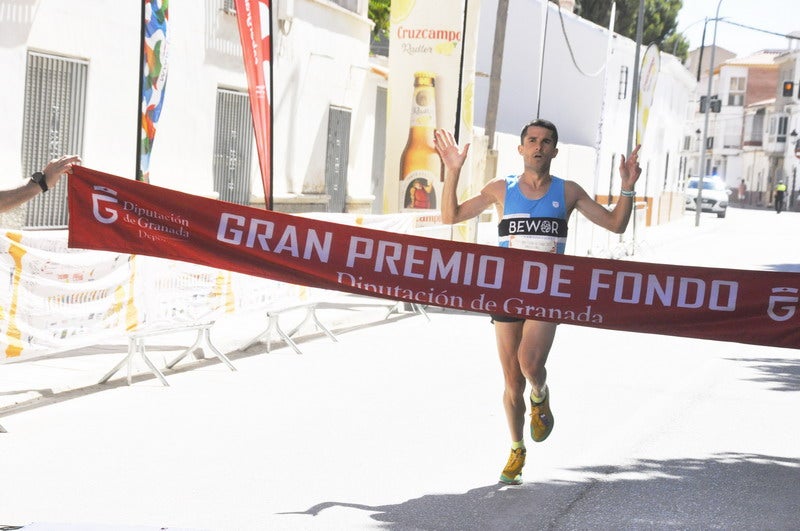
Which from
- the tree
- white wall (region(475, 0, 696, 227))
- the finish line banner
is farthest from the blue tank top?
the tree

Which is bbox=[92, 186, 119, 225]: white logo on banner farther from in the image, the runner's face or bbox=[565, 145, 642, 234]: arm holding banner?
bbox=[565, 145, 642, 234]: arm holding banner

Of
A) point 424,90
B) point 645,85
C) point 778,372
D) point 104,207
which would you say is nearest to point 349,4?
point 424,90

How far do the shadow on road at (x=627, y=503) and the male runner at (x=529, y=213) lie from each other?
1.33 feet

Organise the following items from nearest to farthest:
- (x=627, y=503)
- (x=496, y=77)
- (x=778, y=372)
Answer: (x=627, y=503) < (x=778, y=372) < (x=496, y=77)

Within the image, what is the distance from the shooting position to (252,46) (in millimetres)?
14586

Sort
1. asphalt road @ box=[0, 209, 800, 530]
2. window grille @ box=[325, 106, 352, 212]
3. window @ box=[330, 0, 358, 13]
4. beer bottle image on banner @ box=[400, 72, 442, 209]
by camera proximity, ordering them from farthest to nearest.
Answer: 1. window grille @ box=[325, 106, 352, 212]
2. window @ box=[330, 0, 358, 13]
3. beer bottle image on banner @ box=[400, 72, 442, 209]
4. asphalt road @ box=[0, 209, 800, 530]

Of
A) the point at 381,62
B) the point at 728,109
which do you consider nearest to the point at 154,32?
the point at 381,62

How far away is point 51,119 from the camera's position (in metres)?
15.4

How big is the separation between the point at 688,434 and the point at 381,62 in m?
24.7

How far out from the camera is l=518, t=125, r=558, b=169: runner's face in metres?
7.35

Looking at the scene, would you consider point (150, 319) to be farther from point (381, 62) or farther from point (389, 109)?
point (381, 62)

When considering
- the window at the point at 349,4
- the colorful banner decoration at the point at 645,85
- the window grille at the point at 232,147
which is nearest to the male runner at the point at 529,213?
the window grille at the point at 232,147

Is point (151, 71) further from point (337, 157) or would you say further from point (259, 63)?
point (337, 157)

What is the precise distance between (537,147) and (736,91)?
124m
